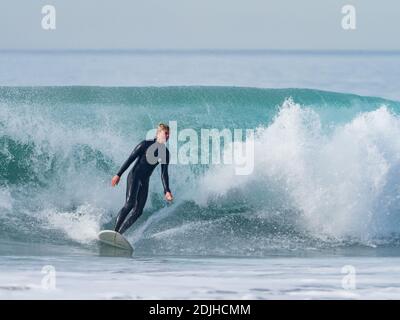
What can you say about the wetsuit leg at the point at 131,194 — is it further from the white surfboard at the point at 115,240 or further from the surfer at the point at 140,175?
the white surfboard at the point at 115,240

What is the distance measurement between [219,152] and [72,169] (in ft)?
7.00

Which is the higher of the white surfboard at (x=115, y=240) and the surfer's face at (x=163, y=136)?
the surfer's face at (x=163, y=136)

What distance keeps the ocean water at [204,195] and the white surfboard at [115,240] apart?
5.1 inches

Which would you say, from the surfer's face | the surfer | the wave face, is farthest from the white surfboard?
the surfer's face

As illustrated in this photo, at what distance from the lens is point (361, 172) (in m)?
13.3

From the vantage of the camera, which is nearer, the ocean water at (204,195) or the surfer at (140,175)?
the ocean water at (204,195)

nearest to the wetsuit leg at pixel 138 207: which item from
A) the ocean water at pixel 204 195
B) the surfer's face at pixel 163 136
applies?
the ocean water at pixel 204 195

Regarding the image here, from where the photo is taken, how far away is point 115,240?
1072 cm

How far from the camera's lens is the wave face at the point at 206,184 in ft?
39.0

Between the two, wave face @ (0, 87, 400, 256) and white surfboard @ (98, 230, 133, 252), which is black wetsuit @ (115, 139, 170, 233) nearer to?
white surfboard @ (98, 230, 133, 252)

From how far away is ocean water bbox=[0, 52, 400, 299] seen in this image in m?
9.67
